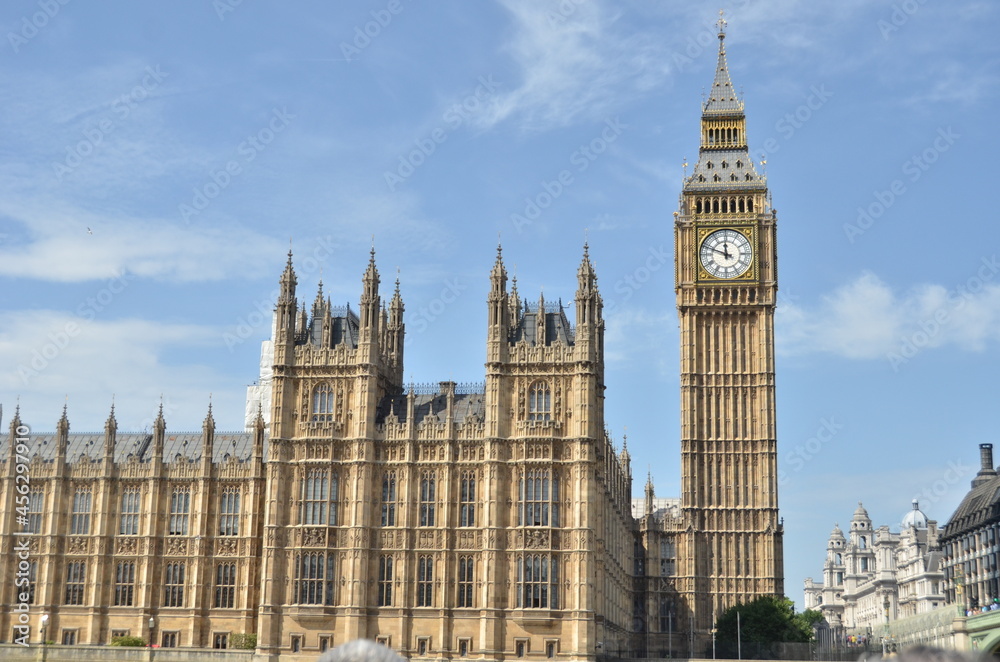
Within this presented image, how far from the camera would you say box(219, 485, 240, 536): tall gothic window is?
92.9 metres

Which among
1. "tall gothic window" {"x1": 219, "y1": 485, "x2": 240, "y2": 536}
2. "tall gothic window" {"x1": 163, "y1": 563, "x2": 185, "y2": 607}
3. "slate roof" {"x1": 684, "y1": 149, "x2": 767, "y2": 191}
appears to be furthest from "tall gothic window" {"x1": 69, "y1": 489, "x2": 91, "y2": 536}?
"slate roof" {"x1": 684, "y1": 149, "x2": 767, "y2": 191}

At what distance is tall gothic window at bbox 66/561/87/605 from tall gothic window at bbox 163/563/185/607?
632cm

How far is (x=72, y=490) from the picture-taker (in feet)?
312

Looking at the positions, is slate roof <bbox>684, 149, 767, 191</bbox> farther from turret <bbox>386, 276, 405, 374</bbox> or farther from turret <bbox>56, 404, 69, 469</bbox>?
Result: turret <bbox>56, 404, 69, 469</bbox>

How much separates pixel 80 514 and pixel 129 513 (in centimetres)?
386

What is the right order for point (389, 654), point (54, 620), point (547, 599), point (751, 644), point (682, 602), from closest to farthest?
point (389, 654) < point (547, 599) < point (54, 620) < point (751, 644) < point (682, 602)

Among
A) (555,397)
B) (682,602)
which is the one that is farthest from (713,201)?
(555,397)

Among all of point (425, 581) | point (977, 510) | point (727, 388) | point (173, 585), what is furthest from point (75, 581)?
point (977, 510)

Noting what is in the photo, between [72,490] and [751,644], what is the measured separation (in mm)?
57250

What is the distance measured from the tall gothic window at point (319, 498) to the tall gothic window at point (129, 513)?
16624 millimetres

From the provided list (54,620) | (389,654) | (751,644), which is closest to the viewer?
(389,654)

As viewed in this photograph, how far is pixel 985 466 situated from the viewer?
155750mm

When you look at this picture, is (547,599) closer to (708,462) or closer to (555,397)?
(555,397)

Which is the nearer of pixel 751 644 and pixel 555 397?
pixel 555 397
